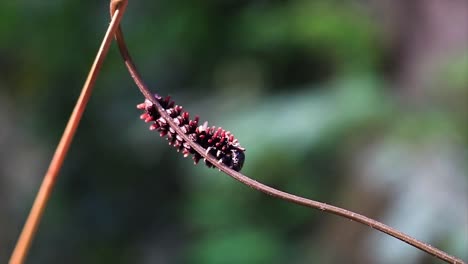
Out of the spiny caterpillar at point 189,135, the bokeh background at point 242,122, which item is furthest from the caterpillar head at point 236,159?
the bokeh background at point 242,122

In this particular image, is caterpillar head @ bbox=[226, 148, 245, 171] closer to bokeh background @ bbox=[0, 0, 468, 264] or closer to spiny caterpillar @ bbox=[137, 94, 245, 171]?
spiny caterpillar @ bbox=[137, 94, 245, 171]

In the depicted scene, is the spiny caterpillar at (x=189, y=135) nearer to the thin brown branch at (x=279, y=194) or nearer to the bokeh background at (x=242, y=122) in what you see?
the thin brown branch at (x=279, y=194)

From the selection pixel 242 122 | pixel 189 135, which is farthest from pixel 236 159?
pixel 242 122

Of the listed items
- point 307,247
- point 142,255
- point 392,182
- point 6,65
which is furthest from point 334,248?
point 6,65

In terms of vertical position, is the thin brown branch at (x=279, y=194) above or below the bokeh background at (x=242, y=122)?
below

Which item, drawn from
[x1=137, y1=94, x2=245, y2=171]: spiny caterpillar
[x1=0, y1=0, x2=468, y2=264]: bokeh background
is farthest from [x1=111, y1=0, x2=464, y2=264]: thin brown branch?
[x1=0, y1=0, x2=468, y2=264]: bokeh background

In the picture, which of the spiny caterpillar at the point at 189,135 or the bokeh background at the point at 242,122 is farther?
the bokeh background at the point at 242,122
